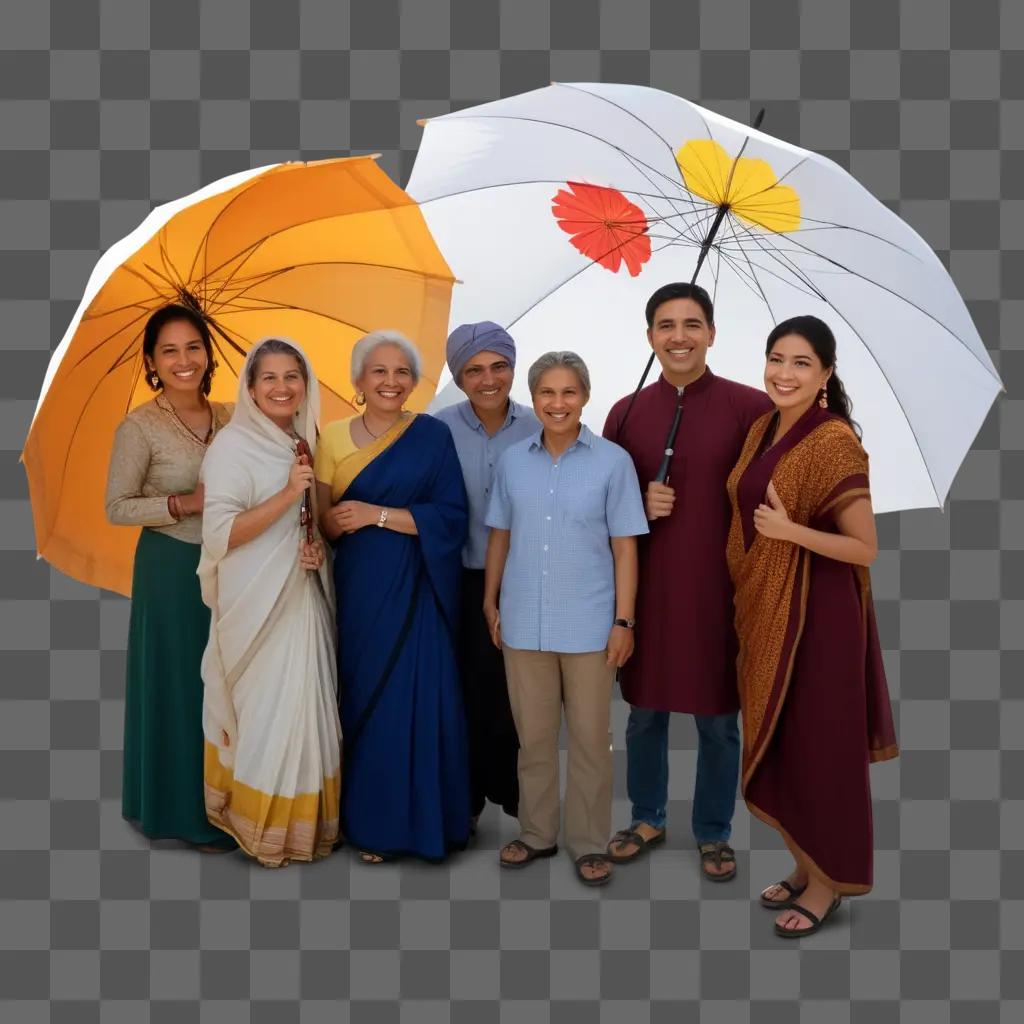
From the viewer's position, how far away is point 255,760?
4559 mm

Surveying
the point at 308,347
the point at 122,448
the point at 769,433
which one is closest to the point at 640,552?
the point at 769,433

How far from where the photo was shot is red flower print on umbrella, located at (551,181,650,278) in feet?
15.5

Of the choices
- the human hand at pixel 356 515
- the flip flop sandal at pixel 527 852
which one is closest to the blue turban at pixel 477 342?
the human hand at pixel 356 515

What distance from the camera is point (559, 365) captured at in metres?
4.25

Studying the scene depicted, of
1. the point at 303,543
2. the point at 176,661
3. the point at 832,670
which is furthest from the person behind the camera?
the point at 176,661

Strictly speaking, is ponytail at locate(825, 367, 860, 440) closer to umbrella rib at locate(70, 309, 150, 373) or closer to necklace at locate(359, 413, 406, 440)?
necklace at locate(359, 413, 406, 440)

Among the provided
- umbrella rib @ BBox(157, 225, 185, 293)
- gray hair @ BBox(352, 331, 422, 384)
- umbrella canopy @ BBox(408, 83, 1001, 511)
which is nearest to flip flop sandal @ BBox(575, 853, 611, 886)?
umbrella canopy @ BBox(408, 83, 1001, 511)

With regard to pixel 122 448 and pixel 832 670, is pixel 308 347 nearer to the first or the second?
pixel 122 448

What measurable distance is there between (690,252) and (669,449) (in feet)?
2.81

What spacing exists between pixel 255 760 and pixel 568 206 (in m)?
2.54

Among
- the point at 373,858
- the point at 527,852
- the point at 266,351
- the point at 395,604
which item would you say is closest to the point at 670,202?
the point at 266,351

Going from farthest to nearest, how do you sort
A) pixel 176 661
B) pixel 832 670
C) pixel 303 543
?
pixel 176 661 → pixel 303 543 → pixel 832 670

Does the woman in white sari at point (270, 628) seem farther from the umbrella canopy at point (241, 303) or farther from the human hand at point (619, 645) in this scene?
the human hand at point (619, 645)

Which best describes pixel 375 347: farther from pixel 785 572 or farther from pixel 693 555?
pixel 785 572
